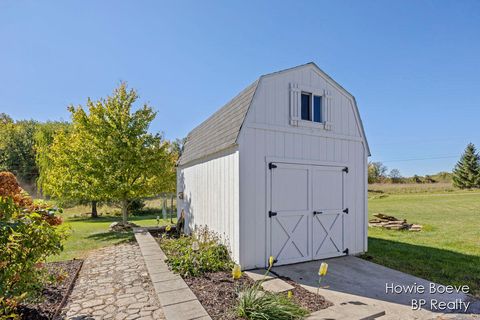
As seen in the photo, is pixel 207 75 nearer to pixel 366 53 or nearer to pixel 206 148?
pixel 206 148

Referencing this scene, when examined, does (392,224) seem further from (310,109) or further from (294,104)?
(294,104)

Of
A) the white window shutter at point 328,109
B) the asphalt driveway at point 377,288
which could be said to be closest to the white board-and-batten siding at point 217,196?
the asphalt driveway at point 377,288

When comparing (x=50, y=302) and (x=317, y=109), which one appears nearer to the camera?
(x=50, y=302)

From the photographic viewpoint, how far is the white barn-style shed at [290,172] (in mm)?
5316

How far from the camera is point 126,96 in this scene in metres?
11.2

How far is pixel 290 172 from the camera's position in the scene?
19.0ft

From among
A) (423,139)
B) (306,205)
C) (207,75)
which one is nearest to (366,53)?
(207,75)

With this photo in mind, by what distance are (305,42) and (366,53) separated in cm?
236

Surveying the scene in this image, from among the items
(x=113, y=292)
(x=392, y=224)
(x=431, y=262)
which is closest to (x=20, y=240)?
(x=113, y=292)

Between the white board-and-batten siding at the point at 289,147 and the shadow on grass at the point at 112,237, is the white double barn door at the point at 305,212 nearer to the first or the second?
the white board-and-batten siding at the point at 289,147

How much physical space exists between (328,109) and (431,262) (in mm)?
4477

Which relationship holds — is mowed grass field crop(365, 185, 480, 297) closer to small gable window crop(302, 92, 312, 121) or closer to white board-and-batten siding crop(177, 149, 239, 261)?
white board-and-batten siding crop(177, 149, 239, 261)

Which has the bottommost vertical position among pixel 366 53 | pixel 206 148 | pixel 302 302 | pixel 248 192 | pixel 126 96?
pixel 302 302

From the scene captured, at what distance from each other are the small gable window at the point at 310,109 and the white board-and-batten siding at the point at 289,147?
0.16 m
